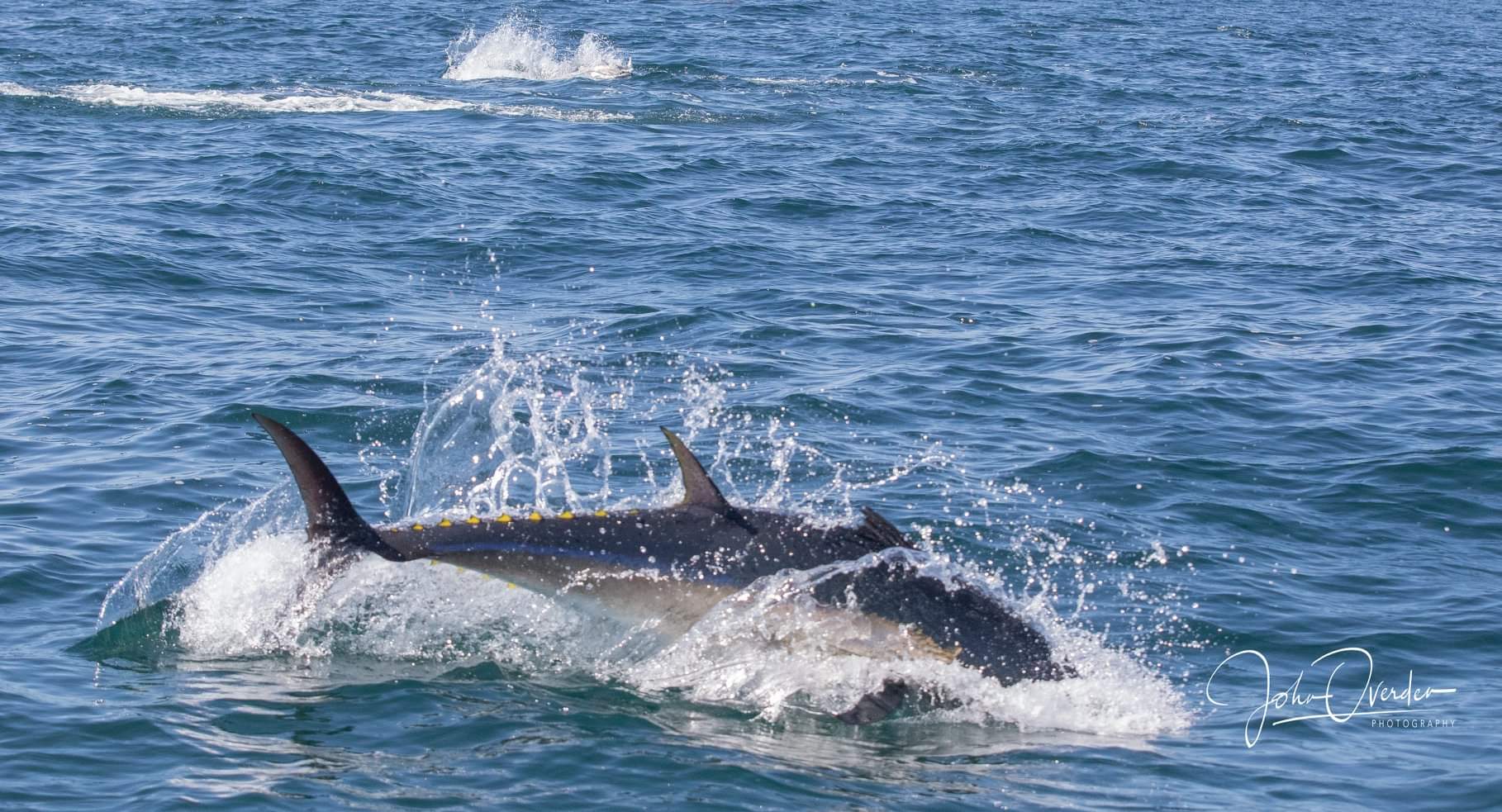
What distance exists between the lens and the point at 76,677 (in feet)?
34.9

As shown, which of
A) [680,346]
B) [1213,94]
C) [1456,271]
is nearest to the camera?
[680,346]

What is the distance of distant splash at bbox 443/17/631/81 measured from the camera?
3953cm

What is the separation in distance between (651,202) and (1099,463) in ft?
39.2

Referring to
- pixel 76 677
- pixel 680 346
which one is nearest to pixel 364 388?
pixel 680 346

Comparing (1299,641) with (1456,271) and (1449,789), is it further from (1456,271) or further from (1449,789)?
(1456,271)

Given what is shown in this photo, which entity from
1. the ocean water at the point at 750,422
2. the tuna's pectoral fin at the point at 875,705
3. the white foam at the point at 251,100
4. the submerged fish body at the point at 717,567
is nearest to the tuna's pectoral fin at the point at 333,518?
the submerged fish body at the point at 717,567

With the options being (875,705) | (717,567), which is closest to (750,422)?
(717,567)

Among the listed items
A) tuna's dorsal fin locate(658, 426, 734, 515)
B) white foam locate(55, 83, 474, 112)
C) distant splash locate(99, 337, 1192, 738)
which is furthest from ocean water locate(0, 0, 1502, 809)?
tuna's dorsal fin locate(658, 426, 734, 515)

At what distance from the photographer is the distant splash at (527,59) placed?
39531 mm

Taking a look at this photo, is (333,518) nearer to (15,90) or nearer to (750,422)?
(750,422)

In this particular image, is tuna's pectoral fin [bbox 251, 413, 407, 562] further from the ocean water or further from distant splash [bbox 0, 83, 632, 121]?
distant splash [bbox 0, 83, 632, 121]

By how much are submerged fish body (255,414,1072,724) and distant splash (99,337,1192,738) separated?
84 mm

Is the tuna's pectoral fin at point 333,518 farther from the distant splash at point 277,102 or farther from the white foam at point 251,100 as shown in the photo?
the white foam at point 251,100

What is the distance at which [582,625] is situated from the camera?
11.1 metres
